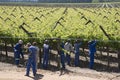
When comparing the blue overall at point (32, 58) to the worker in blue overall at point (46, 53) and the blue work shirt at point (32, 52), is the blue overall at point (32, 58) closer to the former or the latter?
the blue work shirt at point (32, 52)

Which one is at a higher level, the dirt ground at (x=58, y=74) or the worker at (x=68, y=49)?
the worker at (x=68, y=49)

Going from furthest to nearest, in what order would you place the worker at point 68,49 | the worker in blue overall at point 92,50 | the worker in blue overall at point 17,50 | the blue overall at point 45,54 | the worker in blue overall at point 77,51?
the worker in blue overall at point 17,50, the worker in blue overall at point 77,51, the worker at point 68,49, the worker in blue overall at point 92,50, the blue overall at point 45,54

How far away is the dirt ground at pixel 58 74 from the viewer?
21.5m

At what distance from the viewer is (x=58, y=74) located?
22500 mm

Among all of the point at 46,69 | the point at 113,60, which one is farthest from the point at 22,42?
the point at 113,60

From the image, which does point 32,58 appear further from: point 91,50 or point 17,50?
point 91,50

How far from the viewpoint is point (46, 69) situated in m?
23.8

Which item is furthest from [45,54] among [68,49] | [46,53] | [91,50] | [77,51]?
[91,50]

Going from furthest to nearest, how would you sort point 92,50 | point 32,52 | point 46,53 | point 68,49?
point 68,49 → point 92,50 → point 46,53 → point 32,52

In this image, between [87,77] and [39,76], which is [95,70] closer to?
[87,77]

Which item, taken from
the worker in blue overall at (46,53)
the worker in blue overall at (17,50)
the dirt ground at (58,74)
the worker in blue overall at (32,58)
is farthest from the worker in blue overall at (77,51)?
the worker in blue overall at (32,58)

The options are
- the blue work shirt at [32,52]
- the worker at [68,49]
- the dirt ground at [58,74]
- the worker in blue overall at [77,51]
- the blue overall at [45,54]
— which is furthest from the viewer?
the worker in blue overall at [77,51]

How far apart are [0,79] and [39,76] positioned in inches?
93.8

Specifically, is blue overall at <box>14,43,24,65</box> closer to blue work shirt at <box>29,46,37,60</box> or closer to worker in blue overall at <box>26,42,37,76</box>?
worker in blue overall at <box>26,42,37,76</box>
